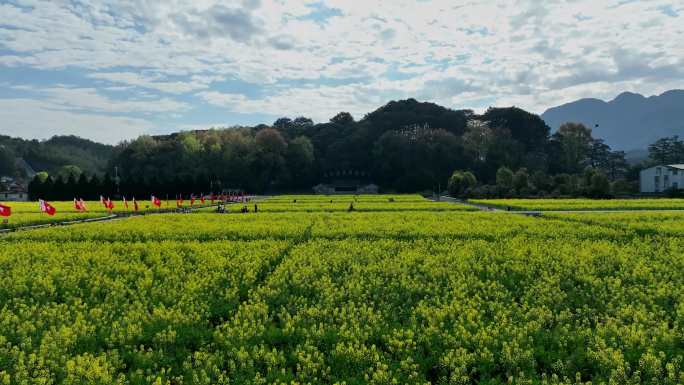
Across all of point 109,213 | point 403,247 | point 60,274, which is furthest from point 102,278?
point 109,213

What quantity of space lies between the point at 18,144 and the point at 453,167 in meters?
154

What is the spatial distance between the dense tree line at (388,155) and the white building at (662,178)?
44.7 ft

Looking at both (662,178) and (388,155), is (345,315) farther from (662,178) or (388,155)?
(388,155)

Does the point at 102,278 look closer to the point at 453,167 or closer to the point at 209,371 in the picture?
the point at 209,371

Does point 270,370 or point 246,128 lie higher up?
point 246,128

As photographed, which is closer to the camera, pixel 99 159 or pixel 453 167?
pixel 453 167

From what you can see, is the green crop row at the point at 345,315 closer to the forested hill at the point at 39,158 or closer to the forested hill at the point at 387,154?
the forested hill at the point at 387,154

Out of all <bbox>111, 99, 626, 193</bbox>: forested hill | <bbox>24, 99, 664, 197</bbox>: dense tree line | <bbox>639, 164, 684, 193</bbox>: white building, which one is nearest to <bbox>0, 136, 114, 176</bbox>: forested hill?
<bbox>24, 99, 664, 197</bbox>: dense tree line

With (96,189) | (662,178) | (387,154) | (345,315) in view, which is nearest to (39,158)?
(96,189)

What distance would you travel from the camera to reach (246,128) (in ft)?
502

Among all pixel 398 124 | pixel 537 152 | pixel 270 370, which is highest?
pixel 398 124

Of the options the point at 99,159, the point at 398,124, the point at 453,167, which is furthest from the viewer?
the point at 99,159

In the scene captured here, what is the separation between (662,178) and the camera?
92062 mm

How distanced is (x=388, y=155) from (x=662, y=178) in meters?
62.1
